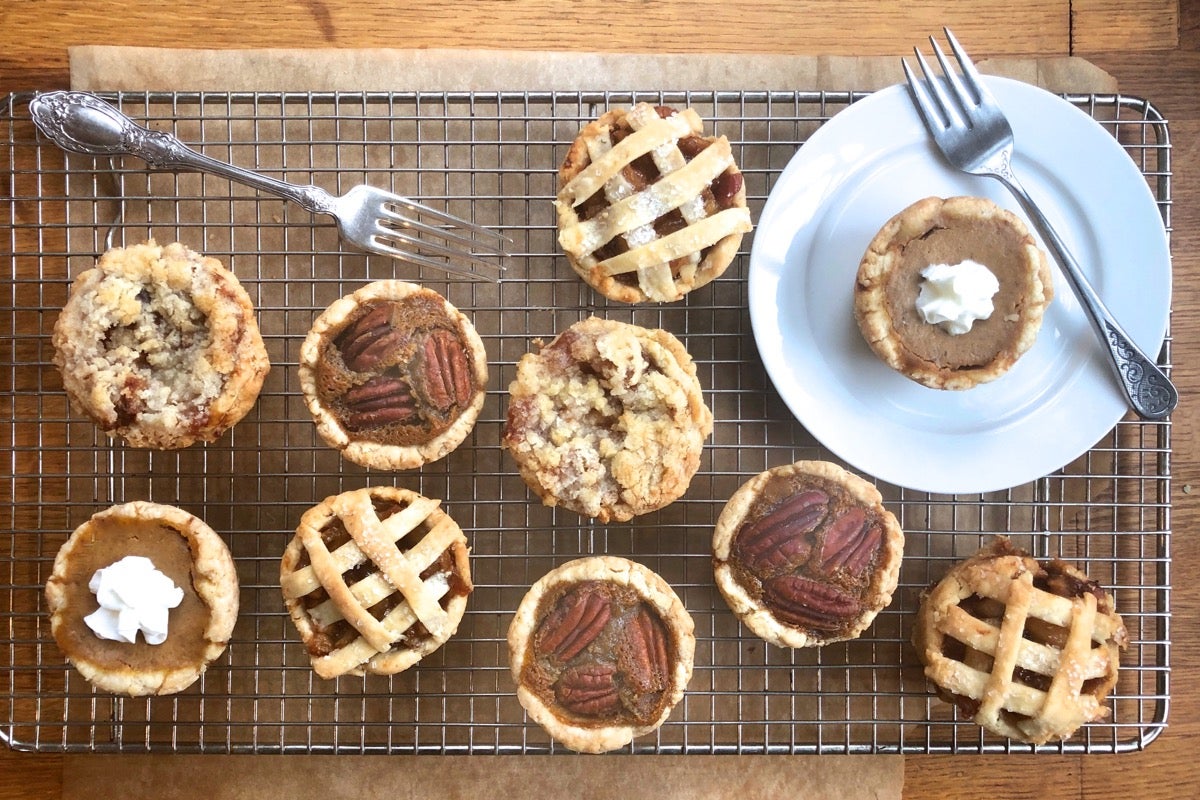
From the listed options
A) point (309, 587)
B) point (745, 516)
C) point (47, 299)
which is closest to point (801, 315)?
point (745, 516)

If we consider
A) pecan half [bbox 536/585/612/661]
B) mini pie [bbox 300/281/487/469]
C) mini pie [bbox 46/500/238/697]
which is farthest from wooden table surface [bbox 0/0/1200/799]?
pecan half [bbox 536/585/612/661]

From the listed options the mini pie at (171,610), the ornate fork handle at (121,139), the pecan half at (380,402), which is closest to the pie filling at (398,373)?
the pecan half at (380,402)

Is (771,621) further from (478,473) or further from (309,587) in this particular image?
(309,587)

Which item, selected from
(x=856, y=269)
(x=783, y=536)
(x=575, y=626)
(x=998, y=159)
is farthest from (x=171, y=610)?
(x=998, y=159)

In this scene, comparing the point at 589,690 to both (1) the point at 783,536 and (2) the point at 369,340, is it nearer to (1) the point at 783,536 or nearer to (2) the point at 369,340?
(1) the point at 783,536

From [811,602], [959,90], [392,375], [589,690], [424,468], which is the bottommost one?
[589,690]
